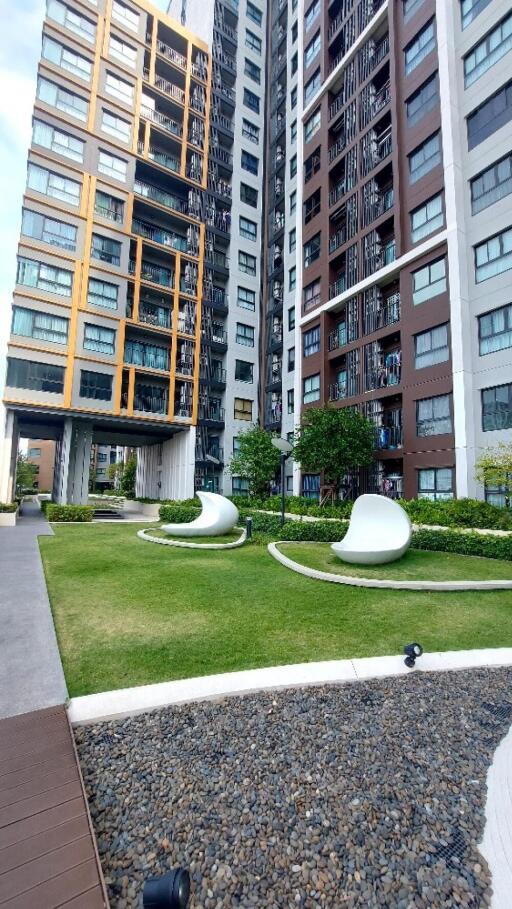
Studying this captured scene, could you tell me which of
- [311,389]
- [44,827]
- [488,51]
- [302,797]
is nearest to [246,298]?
[311,389]

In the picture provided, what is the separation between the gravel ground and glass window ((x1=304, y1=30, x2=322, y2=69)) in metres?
40.7

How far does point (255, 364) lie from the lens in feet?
116

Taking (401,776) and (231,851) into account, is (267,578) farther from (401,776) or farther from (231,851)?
(231,851)

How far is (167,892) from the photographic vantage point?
207cm

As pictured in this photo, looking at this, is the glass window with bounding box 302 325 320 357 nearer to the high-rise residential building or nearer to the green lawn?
the high-rise residential building

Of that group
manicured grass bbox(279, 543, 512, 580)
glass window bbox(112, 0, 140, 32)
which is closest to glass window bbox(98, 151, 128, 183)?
glass window bbox(112, 0, 140, 32)

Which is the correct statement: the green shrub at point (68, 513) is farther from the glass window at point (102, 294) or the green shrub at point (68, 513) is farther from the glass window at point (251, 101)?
the glass window at point (251, 101)

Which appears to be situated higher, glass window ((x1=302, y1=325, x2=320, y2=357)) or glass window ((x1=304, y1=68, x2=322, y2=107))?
glass window ((x1=304, y1=68, x2=322, y2=107))

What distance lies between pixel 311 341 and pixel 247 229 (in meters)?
14.3

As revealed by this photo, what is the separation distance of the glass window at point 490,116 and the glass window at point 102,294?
20.9 m

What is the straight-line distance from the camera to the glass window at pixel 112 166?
1068 inches

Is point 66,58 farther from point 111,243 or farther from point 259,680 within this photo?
point 259,680

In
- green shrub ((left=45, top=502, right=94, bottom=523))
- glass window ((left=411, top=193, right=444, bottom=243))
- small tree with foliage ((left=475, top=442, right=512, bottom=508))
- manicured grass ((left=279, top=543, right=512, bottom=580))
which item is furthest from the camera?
green shrub ((left=45, top=502, right=94, bottom=523))

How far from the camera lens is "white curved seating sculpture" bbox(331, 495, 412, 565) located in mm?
10430
